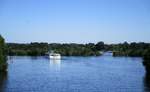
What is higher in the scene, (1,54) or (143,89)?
(1,54)

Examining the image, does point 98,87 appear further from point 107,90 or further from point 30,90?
point 30,90

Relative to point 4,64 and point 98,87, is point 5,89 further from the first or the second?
point 4,64

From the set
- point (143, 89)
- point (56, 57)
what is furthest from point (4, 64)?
point (56, 57)

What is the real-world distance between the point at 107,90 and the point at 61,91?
6.56m

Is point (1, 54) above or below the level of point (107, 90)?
above

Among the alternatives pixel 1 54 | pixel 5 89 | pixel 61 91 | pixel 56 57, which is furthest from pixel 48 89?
pixel 56 57

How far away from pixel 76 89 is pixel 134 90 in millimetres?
7704

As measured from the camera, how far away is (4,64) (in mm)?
75000

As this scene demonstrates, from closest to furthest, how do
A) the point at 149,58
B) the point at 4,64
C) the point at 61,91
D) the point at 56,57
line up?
the point at 61,91 < the point at 149,58 < the point at 4,64 < the point at 56,57

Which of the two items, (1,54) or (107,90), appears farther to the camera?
(1,54)

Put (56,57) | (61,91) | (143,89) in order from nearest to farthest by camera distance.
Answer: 1. (61,91)
2. (143,89)
3. (56,57)

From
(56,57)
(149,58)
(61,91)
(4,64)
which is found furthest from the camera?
(56,57)

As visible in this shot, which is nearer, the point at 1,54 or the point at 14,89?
the point at 14,89

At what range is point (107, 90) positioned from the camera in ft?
164
